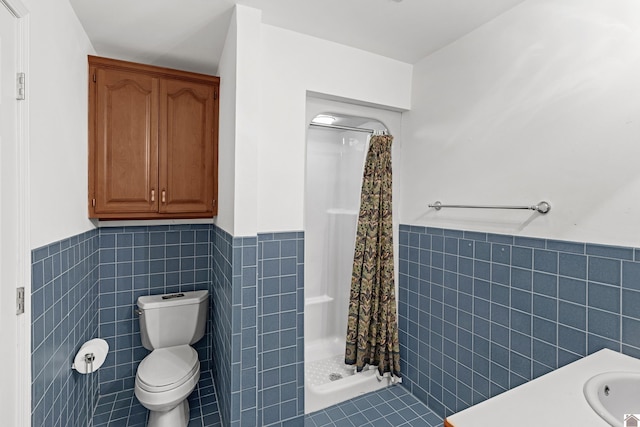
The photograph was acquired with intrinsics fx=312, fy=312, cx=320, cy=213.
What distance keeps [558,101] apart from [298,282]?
1645 mm

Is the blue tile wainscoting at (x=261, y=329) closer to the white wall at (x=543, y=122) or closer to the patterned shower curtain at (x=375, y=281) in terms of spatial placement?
the patterned shower curtain at (x=375, y=281)

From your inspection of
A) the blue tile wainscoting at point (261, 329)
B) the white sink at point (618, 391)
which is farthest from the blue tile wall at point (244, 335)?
the white sink at point (618, 391)

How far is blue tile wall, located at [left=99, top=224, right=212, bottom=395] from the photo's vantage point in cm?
225

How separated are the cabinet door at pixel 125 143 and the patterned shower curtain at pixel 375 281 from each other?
148 cm

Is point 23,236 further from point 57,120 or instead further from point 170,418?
point 170,418

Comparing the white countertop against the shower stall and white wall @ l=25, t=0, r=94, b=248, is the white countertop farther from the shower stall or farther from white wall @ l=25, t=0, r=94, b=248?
the shower stall

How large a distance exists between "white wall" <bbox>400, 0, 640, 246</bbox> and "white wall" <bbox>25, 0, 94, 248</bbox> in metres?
2.05

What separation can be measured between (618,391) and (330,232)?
2.07 m

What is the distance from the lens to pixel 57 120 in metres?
1.41

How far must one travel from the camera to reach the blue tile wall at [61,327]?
118cm

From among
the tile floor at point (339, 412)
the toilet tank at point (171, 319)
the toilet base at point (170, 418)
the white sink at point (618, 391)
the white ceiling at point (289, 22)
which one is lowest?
the tile floor at point (339, 412)

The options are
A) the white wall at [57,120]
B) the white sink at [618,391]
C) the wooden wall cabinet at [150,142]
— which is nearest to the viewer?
the white sink at [618,391]

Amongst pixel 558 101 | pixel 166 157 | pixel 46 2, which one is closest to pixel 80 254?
pixel 166 157

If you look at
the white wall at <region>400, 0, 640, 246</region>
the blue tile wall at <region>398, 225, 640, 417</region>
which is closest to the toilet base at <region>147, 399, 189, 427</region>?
the blue tile wall at <region>398, 225, 640, 417</region>
